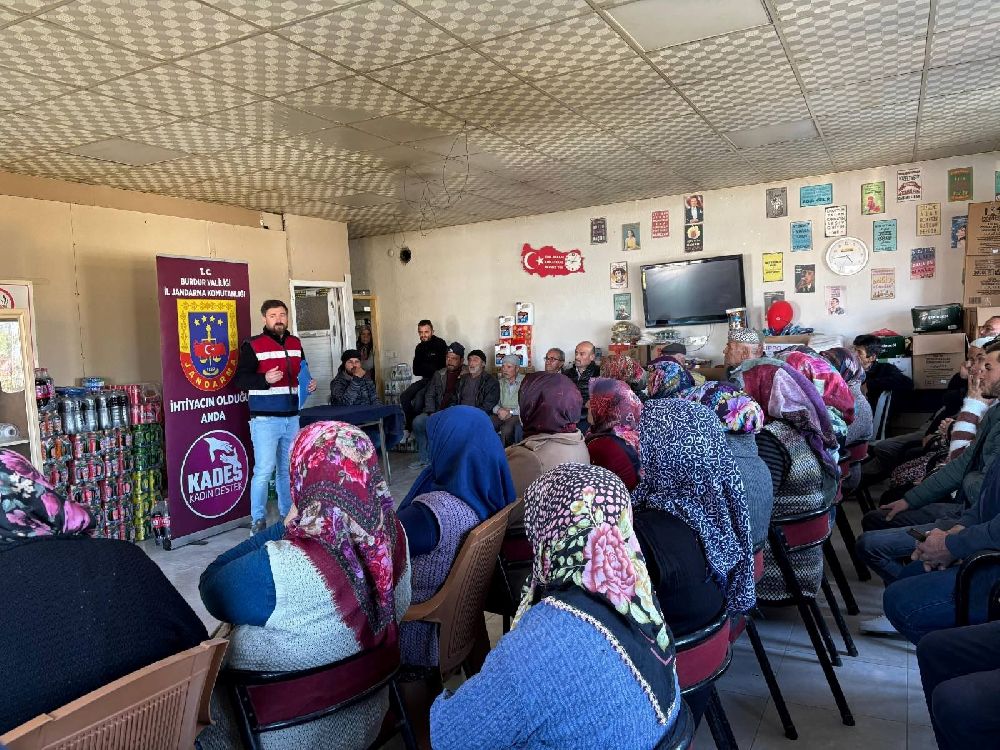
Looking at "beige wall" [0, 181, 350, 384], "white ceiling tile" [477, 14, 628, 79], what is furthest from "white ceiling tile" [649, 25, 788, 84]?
"beige wall" [0, 181, 350, 384]

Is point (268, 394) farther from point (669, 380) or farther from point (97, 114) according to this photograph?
point (669, 380)

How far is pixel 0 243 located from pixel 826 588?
18.7 ft

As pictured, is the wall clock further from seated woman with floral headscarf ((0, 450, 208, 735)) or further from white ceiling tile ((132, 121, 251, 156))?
seated woman with floral headscarf ((0, 450, 208, 735))

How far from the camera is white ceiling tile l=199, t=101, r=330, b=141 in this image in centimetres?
409

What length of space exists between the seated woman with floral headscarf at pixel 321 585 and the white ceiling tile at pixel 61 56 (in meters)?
2.30

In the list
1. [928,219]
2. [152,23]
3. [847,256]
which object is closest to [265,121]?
[152,23]

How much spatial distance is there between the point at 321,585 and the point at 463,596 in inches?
23.1

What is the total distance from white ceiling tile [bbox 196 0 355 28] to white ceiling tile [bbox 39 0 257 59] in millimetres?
68

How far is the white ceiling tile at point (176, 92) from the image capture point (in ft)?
11.5

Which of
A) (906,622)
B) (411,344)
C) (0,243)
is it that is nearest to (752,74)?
(906,622)

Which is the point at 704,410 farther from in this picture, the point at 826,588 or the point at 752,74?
the point at 752,74

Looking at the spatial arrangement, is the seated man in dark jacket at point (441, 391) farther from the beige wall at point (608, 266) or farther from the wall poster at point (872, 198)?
the wall poster at point (872, 198)

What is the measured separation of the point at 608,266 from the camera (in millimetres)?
7770

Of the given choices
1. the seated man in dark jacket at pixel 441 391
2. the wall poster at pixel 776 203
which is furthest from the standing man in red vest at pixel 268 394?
the wall poster at pixel 776 203
